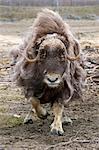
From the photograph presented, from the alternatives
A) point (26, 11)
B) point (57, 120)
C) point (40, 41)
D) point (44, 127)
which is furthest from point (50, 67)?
point (26, 11)

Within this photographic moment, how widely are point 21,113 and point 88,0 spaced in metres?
13.8

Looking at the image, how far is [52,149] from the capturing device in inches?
171

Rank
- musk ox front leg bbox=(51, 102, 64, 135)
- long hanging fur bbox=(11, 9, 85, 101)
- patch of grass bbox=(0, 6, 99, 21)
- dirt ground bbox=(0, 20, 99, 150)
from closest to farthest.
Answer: dirt ground bbox=(0, 20, 99, 150)
musk ox front leg bbox=(51, 102, 64, 135)
long hanging fur bbox=(11, 9, 85, 101)
patch of grass bbox=(0, 6, 99, 21)

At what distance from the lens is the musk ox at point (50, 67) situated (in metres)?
4.77

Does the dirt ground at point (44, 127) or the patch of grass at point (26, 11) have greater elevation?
the dirt ground at point (44, 127)

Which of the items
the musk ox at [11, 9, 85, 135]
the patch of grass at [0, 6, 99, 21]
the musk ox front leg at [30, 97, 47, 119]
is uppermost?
the musk ox at [11, 9, 85, 135]

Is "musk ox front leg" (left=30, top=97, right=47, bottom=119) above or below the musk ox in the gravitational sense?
below

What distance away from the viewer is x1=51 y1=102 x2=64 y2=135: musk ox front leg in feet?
15.8

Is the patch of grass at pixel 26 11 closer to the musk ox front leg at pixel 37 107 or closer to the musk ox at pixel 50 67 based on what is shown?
the musk ox at pixel 50 67

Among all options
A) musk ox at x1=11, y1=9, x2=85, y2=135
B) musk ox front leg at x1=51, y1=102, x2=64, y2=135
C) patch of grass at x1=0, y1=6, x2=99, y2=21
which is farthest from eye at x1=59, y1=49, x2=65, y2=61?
patch of grass at x1=0, y1=6, x2=99, y2=21

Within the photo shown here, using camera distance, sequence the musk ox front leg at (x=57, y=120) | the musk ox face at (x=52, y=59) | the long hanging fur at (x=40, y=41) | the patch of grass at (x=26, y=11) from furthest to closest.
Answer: the patch of grass at (x=26, y=11) → the long hanging fur at (x=40, y=41) → the musk ox front leg at (x=57, y=120) → the musk ox face at (x=52, y=59)

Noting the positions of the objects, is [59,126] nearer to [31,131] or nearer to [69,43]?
[31,131]

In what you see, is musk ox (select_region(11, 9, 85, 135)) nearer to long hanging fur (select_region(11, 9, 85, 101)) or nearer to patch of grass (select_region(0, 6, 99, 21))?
long hanging fur (select_region(11, 9, 85, 101))

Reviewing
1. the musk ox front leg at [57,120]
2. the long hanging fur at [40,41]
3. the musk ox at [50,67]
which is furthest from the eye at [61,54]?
the musk ox front leg at [57,120]
